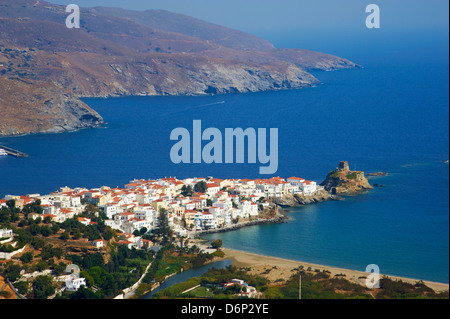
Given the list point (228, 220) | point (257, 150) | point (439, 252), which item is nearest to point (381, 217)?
point (228, 220)

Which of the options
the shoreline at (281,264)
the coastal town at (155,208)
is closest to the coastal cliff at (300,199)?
the coastal town at (155,208)

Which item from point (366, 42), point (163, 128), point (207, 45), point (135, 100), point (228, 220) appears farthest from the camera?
point (366, 42)

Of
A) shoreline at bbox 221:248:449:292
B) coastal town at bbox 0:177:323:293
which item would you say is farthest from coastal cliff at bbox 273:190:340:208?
shoreline at bbox 221:248:449:292

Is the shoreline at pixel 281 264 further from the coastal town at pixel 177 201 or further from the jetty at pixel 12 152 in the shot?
the jetty at pixel 12 152

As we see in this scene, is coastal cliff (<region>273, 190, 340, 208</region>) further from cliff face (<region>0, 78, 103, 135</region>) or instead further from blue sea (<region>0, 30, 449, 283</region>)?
cliff face (<region>0, 78, 103, 135</region>)

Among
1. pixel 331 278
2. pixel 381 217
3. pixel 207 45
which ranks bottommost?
pixel 331 278

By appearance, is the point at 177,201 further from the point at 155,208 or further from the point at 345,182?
the point at 345,182

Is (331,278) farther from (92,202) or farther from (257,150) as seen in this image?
(257,150)
